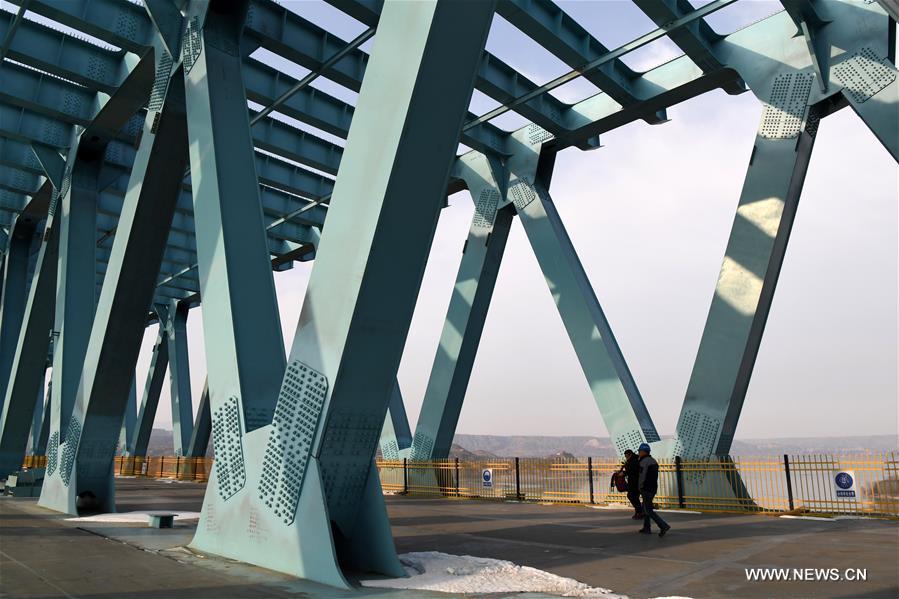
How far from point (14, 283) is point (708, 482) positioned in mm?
23571

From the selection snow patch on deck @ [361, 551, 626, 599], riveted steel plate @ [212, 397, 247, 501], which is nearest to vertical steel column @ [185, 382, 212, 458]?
riveted steel plate @ [212, 397, 247, 501]

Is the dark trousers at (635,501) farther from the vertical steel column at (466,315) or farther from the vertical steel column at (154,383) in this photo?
the vertical steel column at (154,383)

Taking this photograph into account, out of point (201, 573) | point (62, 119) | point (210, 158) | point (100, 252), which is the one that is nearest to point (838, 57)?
point (210, 158)

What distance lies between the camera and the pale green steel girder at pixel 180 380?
1428 inches

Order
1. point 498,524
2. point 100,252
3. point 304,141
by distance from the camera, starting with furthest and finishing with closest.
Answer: point 100,252 → point 304,141 → point 498,524

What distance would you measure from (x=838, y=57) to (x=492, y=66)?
775 centimetres

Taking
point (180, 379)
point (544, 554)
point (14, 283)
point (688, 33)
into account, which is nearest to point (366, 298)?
point (544, 554)

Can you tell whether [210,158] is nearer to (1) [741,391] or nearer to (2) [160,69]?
(2) [160,69]

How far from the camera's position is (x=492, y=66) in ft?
54.7

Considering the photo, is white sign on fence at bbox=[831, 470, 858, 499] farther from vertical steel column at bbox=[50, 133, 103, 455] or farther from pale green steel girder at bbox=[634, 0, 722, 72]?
vertical steel column at bbox=[50, 133, 103, 455]

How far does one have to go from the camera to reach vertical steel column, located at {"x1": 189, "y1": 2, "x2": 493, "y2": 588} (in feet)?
21.3

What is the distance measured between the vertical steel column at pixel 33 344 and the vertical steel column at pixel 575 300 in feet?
46.4

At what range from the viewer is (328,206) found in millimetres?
17469

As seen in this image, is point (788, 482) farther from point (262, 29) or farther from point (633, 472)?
point (262, 29)
